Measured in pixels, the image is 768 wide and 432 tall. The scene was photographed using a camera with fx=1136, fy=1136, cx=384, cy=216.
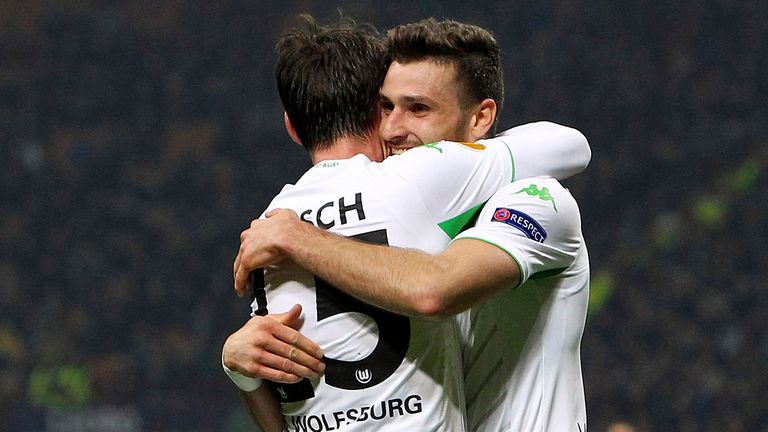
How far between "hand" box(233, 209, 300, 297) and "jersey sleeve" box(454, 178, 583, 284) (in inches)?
11.9

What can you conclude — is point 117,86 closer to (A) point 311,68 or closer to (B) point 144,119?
(B) point 144,119

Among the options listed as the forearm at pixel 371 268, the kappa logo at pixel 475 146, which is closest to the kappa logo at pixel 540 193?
the kappa logo at pixel 475 146

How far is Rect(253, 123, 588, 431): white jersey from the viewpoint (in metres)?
1.97

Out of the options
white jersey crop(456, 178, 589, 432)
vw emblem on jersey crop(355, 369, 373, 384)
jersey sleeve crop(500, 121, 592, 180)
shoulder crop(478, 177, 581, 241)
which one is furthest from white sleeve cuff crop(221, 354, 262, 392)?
jersey sleeve crop(500, 121, 592, 180)

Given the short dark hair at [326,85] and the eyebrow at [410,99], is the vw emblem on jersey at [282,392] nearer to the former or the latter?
A: the short dark hair at [326,85]

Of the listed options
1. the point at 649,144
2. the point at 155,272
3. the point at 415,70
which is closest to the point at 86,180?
the point at 155,272

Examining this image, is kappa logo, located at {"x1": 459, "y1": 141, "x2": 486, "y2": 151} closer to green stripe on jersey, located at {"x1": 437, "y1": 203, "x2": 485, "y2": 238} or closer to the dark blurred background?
green stripe on jersey, located at {"x1": 437, "y1": 203, "x2": 485, "y2": 238}

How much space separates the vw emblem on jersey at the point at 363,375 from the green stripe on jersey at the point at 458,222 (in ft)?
0.92

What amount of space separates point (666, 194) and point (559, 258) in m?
5.29

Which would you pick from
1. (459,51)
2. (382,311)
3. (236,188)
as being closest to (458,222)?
(382,311)

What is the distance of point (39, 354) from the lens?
6.95m

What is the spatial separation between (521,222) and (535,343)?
0.27m

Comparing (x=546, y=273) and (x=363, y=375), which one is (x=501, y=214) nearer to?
(x=546, y=273)

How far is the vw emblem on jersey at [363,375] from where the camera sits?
197 cm
